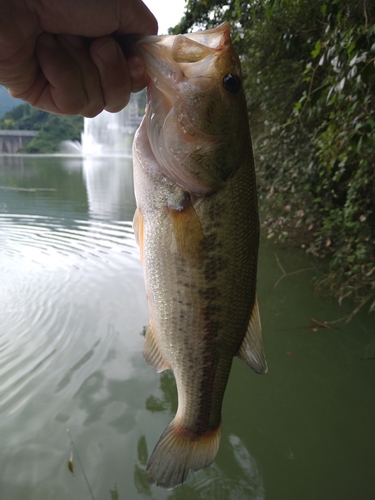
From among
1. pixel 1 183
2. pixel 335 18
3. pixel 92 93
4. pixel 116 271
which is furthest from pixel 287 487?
pixel 1 183

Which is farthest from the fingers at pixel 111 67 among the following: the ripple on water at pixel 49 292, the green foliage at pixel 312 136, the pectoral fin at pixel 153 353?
the ripple on water at pixel 49 292

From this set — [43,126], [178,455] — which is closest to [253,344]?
[178,455]

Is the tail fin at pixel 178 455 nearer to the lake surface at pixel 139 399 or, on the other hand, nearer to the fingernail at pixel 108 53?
the lake surface at pixel 139 399

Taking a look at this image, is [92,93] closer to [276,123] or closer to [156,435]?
[156,435]

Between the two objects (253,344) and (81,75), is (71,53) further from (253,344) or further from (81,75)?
(253,344)

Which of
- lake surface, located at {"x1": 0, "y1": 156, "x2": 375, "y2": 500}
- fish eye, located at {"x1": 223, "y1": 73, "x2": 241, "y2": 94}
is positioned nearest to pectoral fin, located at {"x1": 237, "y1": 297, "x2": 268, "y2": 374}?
fish eye, located at {"x1": 223, "y1": 73, "x2": 241, "y2": 94}

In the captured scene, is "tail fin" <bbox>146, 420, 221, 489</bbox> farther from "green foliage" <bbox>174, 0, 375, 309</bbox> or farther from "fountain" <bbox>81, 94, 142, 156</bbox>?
"fountain" <bbox>81, 94, 142, 156</bbox>
